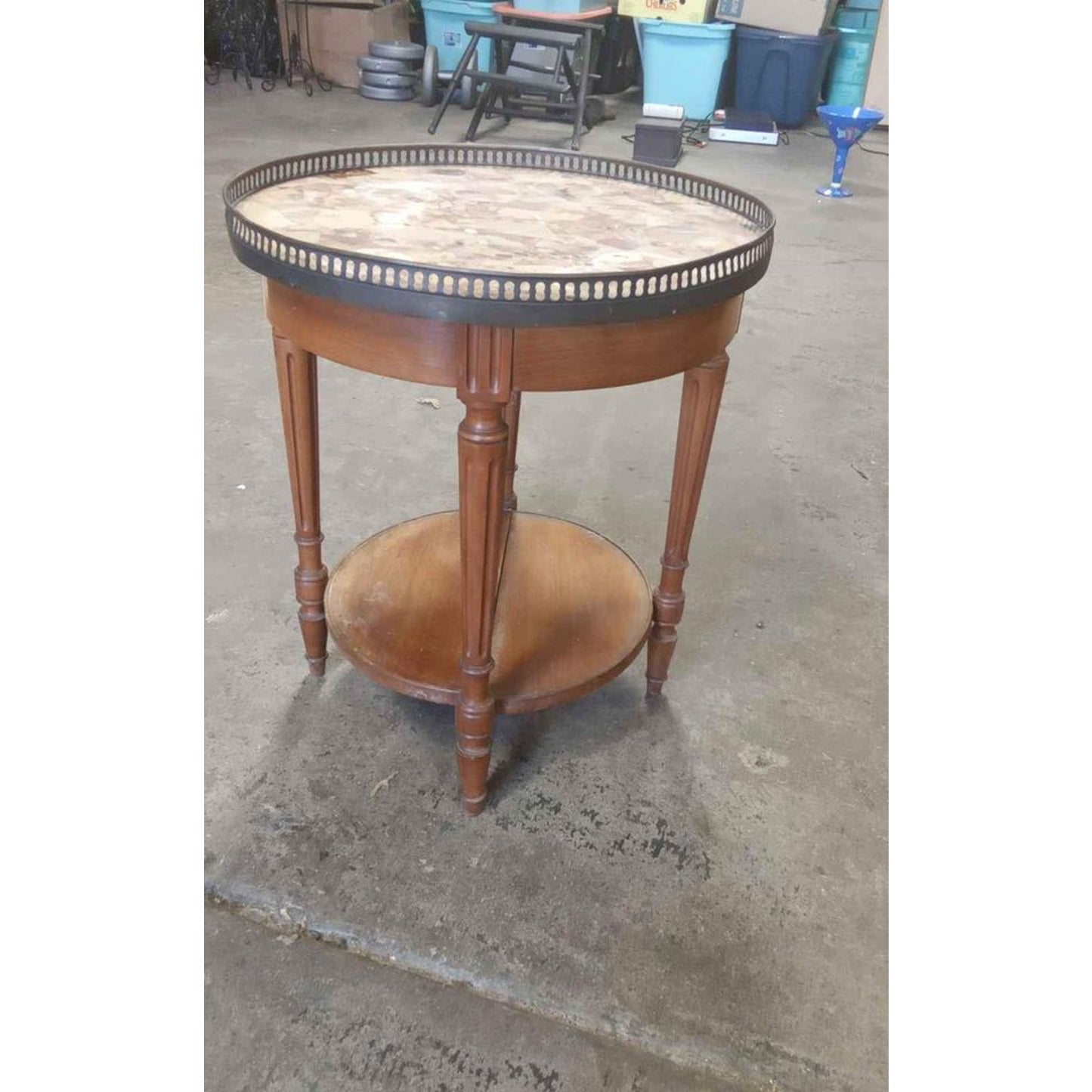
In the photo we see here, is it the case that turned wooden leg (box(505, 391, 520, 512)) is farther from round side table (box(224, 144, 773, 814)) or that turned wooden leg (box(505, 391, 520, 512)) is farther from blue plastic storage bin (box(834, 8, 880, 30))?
blue plastic storage bin (box(834, 8, 880, 30))

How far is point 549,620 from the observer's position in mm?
1728

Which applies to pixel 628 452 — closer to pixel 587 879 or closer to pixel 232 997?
pixel 587 879

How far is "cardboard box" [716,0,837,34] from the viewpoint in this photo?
267 inches

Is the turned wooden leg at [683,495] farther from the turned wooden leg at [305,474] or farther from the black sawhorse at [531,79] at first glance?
the black sawhorse at [531,79]

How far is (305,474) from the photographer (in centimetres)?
155

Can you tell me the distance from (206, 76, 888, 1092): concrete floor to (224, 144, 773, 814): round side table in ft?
0.48

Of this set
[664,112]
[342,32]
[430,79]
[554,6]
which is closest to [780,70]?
[664,112]

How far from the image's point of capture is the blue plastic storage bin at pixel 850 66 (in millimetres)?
7336

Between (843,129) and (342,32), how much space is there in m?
4.29

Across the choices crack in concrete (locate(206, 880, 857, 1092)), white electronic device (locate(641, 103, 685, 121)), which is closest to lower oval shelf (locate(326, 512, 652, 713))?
crack in concrete (locate(206, 880, 857, 1092))

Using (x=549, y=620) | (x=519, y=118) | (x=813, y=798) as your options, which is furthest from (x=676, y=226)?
(x=519, y=118)

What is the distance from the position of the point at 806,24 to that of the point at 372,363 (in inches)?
Result: 279

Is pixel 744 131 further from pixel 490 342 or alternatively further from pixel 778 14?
pixel 490 342

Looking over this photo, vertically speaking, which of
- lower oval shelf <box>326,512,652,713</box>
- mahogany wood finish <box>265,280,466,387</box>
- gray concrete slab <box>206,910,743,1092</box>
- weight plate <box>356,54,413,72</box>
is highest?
mahogany wood finish <box>265,280,466,387</box>
